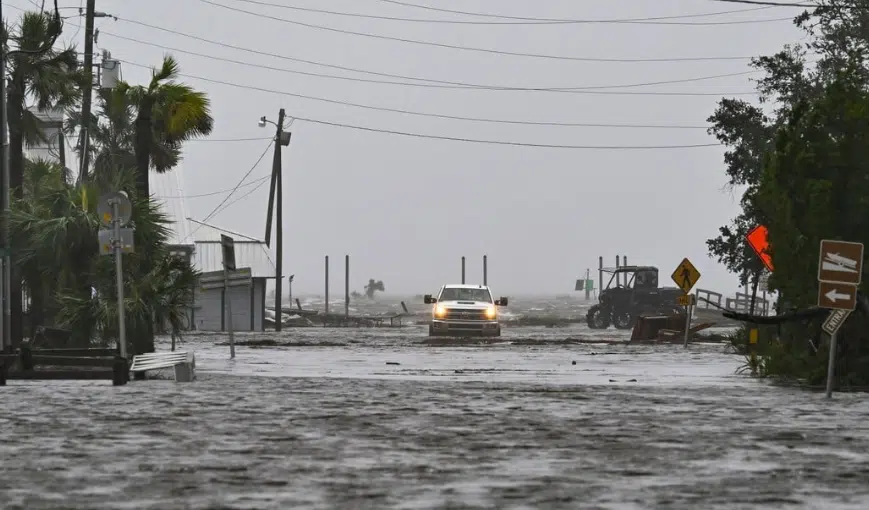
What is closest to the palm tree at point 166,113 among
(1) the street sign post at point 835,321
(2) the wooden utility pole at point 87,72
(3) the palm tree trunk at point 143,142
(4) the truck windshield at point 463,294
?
(3) the palm tree trunk at point 143,142

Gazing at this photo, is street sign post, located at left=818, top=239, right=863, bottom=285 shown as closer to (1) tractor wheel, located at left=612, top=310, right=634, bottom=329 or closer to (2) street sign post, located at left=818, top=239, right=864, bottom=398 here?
(2) street sign post, located at left=818, top=239, right=864, bottom=398

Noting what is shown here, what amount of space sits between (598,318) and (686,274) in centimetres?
2511

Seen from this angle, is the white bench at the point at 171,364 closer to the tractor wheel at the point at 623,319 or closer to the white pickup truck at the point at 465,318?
the white pickup truck at the point at 465,318

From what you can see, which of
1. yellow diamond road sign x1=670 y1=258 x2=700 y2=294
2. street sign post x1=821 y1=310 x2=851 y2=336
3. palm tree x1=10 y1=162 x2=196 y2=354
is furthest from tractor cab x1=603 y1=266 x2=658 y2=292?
street sign post x1=821 y1=310 x2=851 y2=336

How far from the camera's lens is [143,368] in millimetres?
25031

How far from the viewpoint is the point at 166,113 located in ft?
130

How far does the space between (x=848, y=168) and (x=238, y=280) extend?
4377 centimetres

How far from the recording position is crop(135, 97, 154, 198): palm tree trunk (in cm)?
3691

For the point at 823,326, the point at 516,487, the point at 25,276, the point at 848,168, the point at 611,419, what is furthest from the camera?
the point at 25,276

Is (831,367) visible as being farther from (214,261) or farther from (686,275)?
(214,261)

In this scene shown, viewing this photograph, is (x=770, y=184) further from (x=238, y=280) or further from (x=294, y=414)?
(x=238, y=280)

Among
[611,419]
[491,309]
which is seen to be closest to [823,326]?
[611,419]

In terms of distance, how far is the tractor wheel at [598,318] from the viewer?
69188 millimetres

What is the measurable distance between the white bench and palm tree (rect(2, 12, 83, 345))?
14.4 meters
